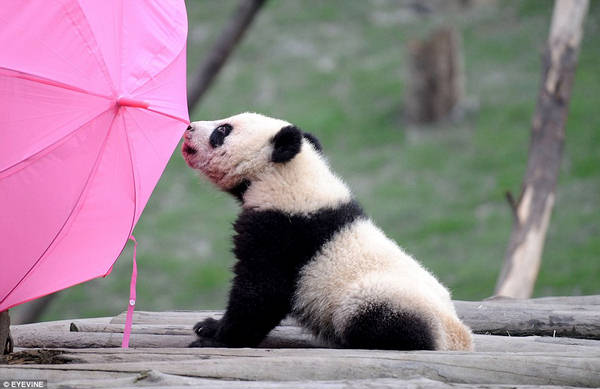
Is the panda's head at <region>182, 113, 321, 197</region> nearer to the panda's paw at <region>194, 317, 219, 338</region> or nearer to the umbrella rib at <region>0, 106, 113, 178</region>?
the panda's paw at <region>194, 317, 219, 338</region>

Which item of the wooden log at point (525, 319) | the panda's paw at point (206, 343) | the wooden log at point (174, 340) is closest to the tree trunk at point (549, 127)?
the wooden log at point (525, 319)

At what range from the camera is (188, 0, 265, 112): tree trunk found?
20.5 ft

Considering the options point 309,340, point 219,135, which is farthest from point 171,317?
point 219,135

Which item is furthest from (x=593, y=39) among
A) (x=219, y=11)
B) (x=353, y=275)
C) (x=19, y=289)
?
(x=19, y=289)

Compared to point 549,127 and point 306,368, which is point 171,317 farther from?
point 549,127

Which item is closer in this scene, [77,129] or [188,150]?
[77,129]

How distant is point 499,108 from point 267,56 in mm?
3832

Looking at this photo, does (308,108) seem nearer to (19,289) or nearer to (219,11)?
(219,11)

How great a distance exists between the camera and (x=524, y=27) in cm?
1164

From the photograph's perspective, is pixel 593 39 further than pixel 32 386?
Yes

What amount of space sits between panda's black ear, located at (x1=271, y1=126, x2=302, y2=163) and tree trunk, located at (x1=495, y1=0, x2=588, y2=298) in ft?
Answer: 9.31

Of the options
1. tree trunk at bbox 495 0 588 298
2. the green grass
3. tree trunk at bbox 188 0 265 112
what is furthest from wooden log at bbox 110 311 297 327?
the green grass

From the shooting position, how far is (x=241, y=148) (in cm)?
309

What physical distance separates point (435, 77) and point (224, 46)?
12.6ft
